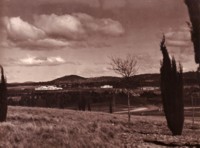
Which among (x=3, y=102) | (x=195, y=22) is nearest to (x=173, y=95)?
(x=195, y=22)

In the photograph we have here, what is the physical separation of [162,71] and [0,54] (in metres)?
9.57

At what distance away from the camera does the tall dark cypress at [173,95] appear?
17297 millimetres

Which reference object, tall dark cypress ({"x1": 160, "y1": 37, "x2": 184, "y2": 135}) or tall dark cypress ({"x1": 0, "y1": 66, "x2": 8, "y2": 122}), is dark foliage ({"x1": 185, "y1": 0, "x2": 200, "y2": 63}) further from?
tall dark cypress ({"x1": 0, "y1": 66, "x2": 8, "y2": 122})

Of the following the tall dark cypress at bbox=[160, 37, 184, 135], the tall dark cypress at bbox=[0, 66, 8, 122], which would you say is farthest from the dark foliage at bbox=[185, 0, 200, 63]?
the tall dark cypress at bbox=[0, 66, 8, 122]

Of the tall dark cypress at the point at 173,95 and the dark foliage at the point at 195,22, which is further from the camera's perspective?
the tall dark cypress at the point at 173,95

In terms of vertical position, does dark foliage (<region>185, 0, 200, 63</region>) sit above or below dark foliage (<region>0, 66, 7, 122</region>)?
above

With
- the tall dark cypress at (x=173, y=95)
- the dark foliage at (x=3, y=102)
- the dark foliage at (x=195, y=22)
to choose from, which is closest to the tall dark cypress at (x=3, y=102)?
the dark foliage at (x=3, y=102)

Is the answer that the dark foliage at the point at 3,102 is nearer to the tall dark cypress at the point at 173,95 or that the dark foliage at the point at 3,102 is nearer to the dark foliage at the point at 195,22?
the tall dark cypress at the point at 173,95

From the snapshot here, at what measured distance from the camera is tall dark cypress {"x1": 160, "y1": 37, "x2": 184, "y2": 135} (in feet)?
56.7

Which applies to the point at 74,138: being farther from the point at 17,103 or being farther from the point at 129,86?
the point at 17,103

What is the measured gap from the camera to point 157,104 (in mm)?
55125

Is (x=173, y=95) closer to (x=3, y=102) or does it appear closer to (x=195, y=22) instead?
(x=195, y=22)

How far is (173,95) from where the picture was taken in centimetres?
1728

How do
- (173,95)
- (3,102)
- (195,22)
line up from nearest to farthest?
(195,22)
(173,95)
(3,102)
